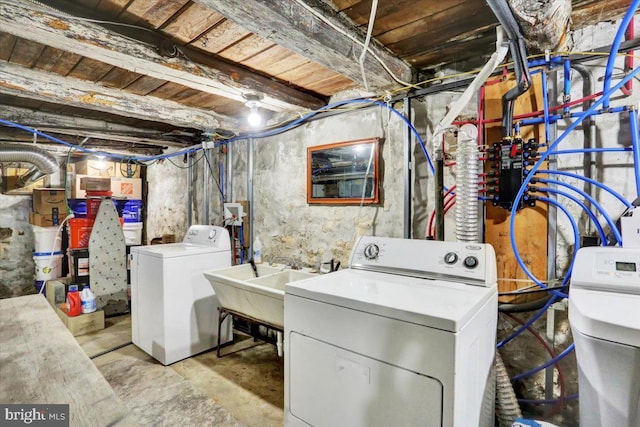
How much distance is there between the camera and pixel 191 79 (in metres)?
2.07

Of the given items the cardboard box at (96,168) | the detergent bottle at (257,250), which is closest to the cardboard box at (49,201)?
the cardboard box at (96,168)

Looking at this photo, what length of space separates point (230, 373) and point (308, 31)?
8.09 ft

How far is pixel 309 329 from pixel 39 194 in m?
4.79

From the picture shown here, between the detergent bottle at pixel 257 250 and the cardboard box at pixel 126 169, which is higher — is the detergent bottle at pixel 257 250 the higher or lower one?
the lower one

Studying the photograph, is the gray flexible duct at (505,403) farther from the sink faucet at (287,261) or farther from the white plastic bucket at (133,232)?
the white plastic bucket at (133,232)

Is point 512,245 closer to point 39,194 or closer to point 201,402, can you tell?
point 201,402

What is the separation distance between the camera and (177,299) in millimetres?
2660

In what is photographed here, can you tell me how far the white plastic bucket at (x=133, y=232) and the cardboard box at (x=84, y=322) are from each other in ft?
5.27

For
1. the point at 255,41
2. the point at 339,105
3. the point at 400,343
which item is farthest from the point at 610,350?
the point at 339,105

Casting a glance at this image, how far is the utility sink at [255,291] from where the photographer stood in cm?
210

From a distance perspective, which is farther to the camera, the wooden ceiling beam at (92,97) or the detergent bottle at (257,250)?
the detergent bottle at (257,250)

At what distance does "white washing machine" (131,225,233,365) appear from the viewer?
2613 mm

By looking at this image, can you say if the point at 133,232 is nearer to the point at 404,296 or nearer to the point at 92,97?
the point at 92,97

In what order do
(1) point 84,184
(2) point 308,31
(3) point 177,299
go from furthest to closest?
1. (1) point 84,184
2. (3) point 177,299
3. (2) point 308,31
